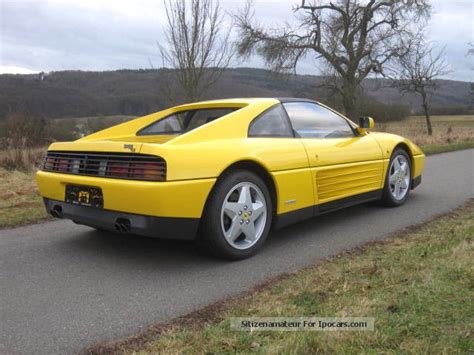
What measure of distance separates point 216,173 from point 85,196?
108cm

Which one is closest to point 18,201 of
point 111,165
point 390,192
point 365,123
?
point 111,165

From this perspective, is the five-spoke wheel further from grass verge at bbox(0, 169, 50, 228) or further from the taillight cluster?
grass verge at bbox(0, 169, 50, 228)

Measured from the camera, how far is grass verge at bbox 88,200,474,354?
2307 mm

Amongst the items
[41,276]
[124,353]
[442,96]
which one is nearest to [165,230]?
[41,276]

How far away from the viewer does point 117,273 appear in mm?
3574

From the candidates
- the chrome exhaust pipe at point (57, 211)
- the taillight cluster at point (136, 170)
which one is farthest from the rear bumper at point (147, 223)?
the chrome exhaust pipe at point (57, 211)

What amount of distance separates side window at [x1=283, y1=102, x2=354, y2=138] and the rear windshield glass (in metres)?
0.69

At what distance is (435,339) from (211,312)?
4.04 feet

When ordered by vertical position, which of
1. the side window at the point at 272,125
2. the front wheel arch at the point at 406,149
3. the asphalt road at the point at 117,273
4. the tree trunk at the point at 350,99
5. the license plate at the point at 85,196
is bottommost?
the asphalt road at the point at 117,273

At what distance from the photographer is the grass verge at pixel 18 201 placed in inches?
212

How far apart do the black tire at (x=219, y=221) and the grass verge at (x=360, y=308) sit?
1.82ft

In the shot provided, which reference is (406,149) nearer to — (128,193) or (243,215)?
(243,215)

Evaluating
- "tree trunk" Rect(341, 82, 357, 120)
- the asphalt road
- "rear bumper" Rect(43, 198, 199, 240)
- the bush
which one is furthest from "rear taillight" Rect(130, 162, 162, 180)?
"tree trunk" Rect(341, 82, 357, 120)

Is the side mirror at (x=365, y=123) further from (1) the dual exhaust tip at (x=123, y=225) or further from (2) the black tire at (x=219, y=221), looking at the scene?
(1) the dual exhaust tip at (x=123, y=225)
